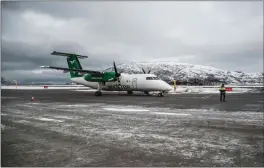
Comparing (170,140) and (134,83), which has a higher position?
(134,83)

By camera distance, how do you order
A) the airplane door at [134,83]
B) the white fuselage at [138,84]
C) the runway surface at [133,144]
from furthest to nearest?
the airplane door at [134,83], the white fuselage at [138,84], the runway surface at [133,144]

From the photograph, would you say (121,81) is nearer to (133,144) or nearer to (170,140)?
(170,140)

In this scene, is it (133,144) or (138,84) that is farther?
(138,84)

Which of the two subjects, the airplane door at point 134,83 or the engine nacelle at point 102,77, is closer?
the airplane door at point 134,83

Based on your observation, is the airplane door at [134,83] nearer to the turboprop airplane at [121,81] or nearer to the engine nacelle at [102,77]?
the turboprop airplane at [121,81]

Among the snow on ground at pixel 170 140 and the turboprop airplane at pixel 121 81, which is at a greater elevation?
the turboprop airplane at pixel 121 81

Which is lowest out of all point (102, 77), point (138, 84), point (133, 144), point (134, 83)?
point (133, 144)

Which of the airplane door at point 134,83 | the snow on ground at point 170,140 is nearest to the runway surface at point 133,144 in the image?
the snow on ground at point 170,140

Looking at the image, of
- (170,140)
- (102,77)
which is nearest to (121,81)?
(102,77)

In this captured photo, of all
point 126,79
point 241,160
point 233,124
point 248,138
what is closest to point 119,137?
point 241,160

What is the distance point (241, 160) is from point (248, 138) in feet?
7.63

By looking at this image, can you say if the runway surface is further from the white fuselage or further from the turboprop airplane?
the turboprop airplane

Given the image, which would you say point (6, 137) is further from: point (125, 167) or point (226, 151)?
point (226, 151)

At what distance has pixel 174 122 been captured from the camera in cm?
1003
